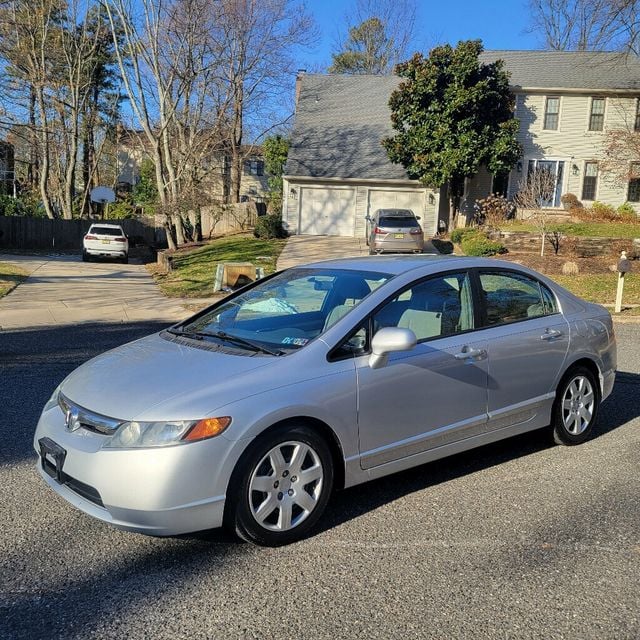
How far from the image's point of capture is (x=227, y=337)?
431cm

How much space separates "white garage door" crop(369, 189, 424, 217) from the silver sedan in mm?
26454

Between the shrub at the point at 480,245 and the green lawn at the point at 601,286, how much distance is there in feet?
9.83

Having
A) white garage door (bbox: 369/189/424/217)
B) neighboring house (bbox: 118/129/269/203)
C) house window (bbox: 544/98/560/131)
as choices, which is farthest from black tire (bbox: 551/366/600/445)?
neighboring house (bbox: 118/129/269/203)

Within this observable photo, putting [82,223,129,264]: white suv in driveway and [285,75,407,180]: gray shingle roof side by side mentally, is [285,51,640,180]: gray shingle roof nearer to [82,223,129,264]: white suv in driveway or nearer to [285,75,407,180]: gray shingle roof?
[285,75,407,180]: gray shingle roof

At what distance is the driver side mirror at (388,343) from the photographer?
3855mm

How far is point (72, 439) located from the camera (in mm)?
3564

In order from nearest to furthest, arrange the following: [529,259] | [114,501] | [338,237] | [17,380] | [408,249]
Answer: [114,501]
[17,380]
[529,259]
[408,249]
[338,237]

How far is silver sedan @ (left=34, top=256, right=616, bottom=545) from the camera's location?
335cm

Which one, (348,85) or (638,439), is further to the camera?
(348,85)

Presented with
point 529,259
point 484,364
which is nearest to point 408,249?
point 529,259

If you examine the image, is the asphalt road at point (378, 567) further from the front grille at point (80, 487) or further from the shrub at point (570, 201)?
the shrub at point (570, 201)

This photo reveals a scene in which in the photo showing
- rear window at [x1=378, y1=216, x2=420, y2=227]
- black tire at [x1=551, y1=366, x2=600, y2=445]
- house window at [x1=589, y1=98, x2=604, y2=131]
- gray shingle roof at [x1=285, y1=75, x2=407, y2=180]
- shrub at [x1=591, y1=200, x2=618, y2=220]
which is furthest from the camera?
gray shingle roof at [x1=285, y1=75, x2=407, y2=180]

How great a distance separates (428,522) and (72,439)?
2.07 metres

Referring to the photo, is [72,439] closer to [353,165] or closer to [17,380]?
[17,380]
